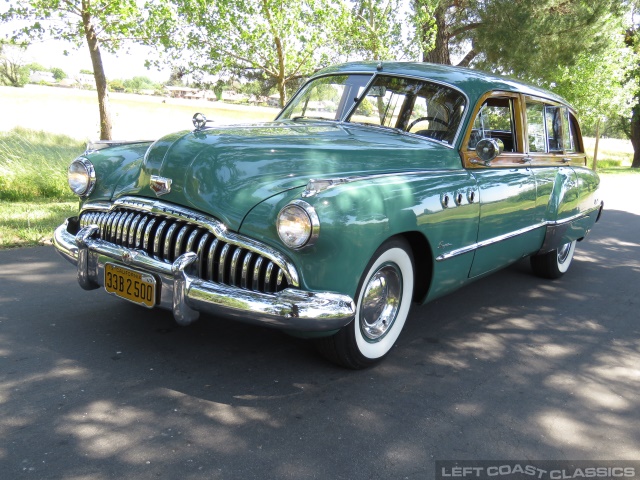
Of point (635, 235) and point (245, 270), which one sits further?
point (635, 235)

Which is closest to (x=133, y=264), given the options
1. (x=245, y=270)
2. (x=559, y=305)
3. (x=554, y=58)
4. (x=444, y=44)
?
(x=245, y=270)

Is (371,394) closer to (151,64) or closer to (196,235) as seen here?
(196,235)

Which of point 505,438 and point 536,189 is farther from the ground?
point 536,189

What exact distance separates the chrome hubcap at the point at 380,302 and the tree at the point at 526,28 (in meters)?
13.2

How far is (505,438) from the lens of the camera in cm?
282

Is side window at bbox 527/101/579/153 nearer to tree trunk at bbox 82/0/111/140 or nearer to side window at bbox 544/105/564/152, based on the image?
side window at bbox 544/105/564/152

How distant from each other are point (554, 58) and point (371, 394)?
54.5ft

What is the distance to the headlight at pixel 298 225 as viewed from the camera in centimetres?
277

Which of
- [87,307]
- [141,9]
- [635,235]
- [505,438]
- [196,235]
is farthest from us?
[141,9]

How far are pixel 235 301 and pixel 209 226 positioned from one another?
1.40 feet

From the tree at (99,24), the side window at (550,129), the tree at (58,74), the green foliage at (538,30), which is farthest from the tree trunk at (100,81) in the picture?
the tree at (58,74)

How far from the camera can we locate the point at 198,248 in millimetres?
3008

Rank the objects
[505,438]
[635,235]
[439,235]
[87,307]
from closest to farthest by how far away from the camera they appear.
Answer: [505,438], [439,235], [87,307], [635,235]

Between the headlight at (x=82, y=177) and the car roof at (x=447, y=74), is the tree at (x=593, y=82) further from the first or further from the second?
the headlight at (x=82, y=177)
